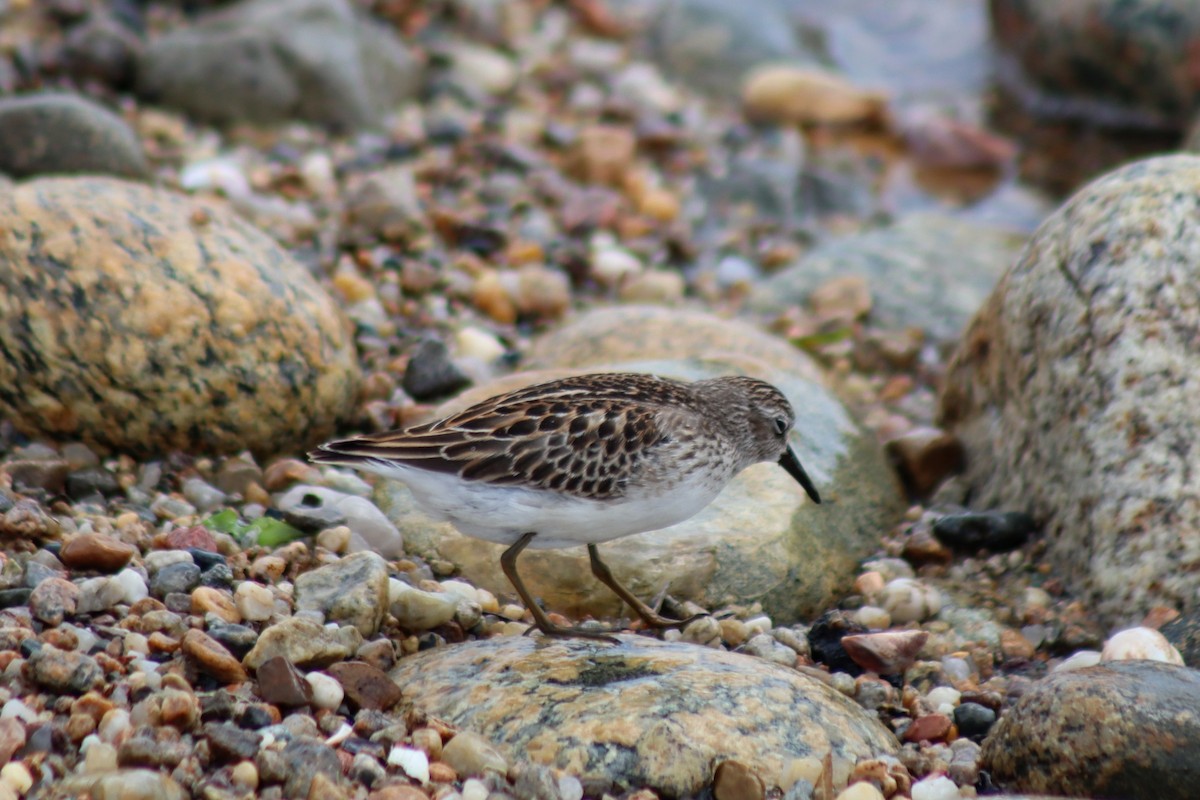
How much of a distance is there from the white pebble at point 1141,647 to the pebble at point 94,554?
4192 mm

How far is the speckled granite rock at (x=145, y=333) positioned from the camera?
7.00 metres

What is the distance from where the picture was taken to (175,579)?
5797 mm

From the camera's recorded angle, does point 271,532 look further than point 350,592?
Yes

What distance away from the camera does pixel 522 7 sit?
51.9 ft

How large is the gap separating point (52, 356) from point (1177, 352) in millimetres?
5584

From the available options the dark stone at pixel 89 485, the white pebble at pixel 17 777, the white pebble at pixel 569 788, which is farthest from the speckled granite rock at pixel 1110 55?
the white pebble at pixel 17 777

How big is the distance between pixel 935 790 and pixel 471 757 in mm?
1770

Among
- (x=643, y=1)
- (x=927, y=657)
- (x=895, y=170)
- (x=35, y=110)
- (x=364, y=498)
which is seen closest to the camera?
(x=927, y=657)

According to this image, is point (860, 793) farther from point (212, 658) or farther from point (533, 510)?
point (212, 658)

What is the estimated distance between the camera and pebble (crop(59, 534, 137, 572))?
228 inches

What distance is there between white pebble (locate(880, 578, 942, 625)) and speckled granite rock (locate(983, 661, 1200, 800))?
1.57 metres

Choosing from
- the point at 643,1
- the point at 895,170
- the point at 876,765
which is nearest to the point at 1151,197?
the point at 876,765

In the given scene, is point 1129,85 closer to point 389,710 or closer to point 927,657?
point 927,657

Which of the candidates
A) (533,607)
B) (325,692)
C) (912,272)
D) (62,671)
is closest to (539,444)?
(533,607)
